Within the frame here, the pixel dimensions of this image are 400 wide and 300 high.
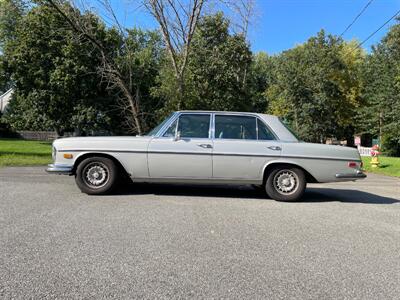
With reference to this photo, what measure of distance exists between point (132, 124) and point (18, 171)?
633 centimetres

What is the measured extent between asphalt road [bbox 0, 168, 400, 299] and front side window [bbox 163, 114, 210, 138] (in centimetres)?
124

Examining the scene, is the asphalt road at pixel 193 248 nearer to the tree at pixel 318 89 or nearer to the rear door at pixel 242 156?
the rear door at pixel 242 156

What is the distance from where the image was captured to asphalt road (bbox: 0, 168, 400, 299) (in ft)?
10.9

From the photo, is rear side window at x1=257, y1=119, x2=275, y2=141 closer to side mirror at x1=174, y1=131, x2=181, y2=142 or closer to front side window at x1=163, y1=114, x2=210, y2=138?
front side window at x1=163, y1=114, x2=210, y2=138

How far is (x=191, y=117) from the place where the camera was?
778 centimetres

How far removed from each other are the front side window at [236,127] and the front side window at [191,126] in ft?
0.73

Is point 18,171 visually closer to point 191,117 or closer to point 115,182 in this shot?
point 115,182

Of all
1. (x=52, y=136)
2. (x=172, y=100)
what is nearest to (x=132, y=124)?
(x=172, y=100)

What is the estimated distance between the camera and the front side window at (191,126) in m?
7.65

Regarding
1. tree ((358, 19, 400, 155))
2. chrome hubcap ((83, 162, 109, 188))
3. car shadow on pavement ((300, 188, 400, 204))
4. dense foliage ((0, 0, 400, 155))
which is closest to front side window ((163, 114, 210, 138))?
chrome hubcap ((83, 162, 109, 188))

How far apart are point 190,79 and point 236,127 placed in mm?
13389

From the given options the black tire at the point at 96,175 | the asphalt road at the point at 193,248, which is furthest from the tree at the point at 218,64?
the asphalt road at the point at 193,248

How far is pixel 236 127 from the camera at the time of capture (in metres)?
7.77

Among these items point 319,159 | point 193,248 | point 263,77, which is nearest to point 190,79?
point 319,159
